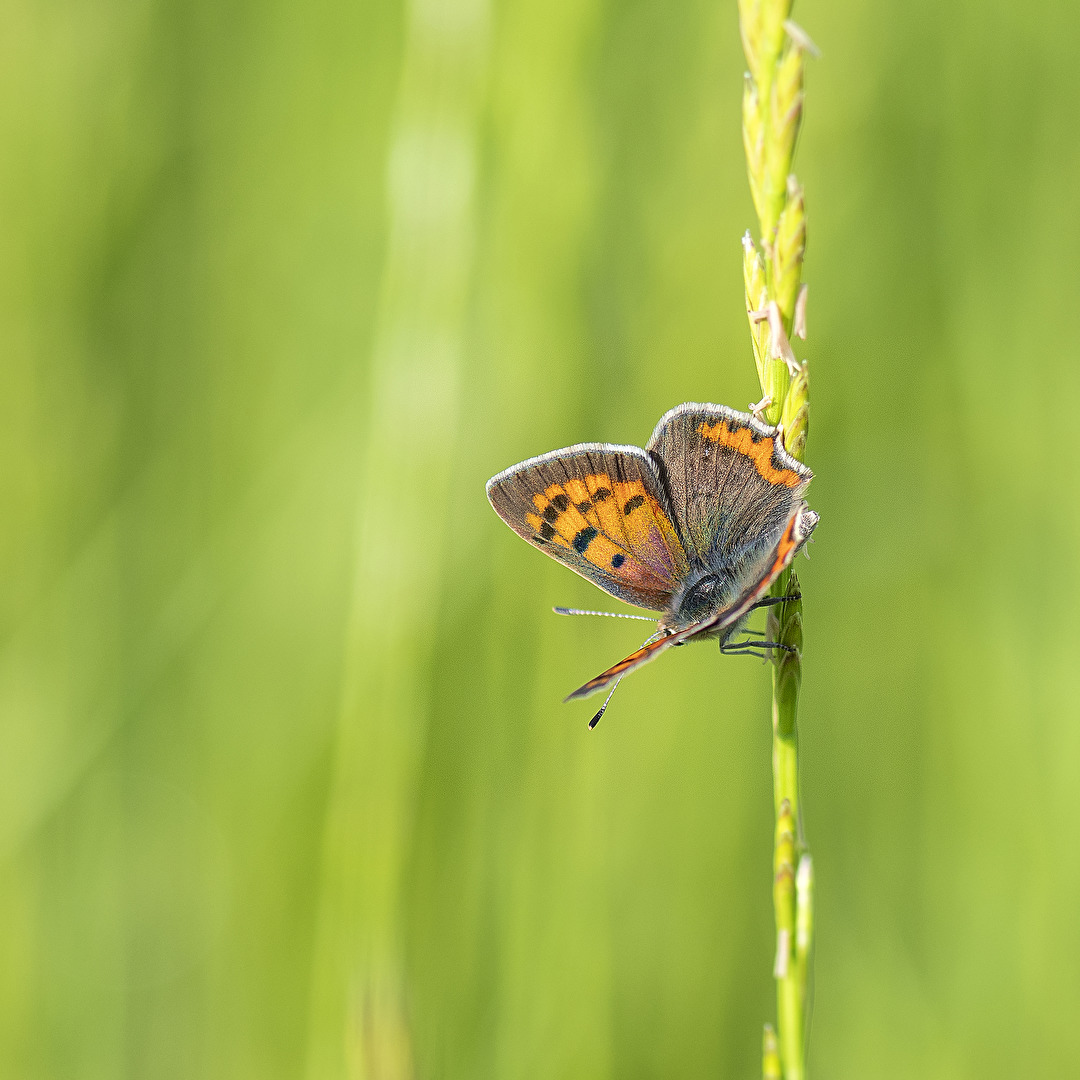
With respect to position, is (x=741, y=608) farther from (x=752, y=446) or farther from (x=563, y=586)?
(x=563, y=586)

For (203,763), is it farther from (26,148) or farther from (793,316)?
(793,316)

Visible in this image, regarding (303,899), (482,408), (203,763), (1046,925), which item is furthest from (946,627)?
(203,763)

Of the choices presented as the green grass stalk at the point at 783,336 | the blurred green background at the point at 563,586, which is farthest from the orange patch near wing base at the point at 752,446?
the blurred green background at the point at 563,586

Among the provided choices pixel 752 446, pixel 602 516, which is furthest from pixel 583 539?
pixel 752 446

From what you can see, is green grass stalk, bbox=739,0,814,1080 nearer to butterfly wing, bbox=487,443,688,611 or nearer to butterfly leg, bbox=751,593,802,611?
butterfly leg, bbox=751,593,802,611

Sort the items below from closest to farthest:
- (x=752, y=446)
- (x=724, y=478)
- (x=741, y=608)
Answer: (x=741, y=608) → (x=752, y=446) → (x=724, y=478)

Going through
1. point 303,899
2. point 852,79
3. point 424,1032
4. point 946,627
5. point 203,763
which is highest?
point 852,79

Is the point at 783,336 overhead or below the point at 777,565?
→ overhead
